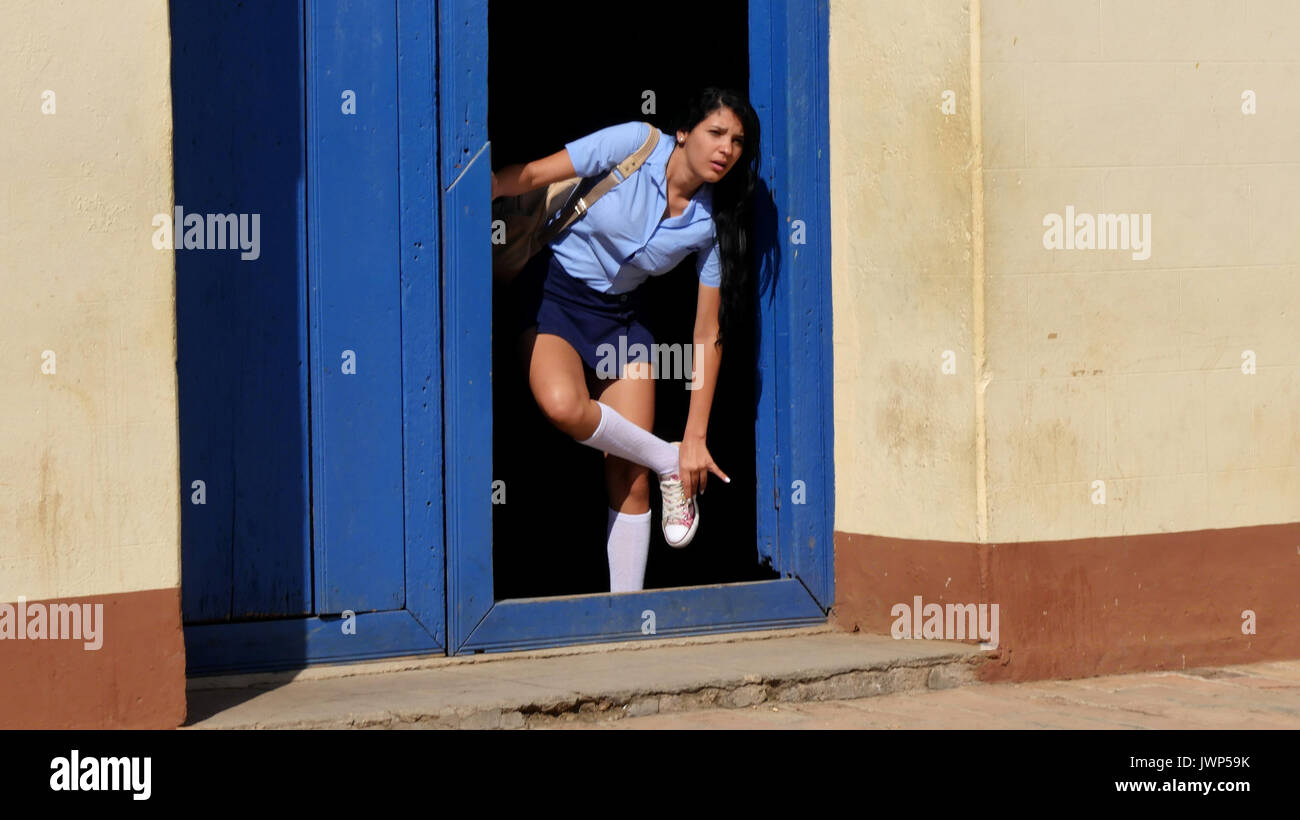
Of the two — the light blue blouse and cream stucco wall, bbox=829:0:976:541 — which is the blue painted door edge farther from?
the light blue blouse

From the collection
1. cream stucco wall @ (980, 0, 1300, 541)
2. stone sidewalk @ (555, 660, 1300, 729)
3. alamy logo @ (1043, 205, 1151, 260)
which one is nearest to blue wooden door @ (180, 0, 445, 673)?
stone sidewalk @ (555, 660, 1300, 729)

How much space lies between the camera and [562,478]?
300 inches

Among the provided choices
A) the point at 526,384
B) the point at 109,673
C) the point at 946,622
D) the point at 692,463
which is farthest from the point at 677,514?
the point at 109,673

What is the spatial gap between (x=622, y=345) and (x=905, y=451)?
3.74 ft

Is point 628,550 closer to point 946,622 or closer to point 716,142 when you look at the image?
point 946,622

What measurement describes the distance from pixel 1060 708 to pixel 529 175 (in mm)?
2552

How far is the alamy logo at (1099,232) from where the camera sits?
17.8ft

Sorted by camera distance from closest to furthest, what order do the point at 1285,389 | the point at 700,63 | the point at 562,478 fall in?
the point at 1285,389, the point at 700,63, the point at 562,478

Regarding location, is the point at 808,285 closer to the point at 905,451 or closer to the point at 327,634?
the point at 905,451

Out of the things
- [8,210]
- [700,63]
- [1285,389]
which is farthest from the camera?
[700,63]

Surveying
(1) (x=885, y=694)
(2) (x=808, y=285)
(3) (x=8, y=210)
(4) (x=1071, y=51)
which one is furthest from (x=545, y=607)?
(4) (x=1071, y=51)

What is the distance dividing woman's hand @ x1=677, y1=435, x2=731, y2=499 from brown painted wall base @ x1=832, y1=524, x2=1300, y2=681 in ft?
1.88

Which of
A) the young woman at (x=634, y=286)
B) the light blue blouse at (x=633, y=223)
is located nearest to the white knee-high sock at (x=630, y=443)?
the young woman at (x=634, y=286)

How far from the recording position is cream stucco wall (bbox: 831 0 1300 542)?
5383mm
